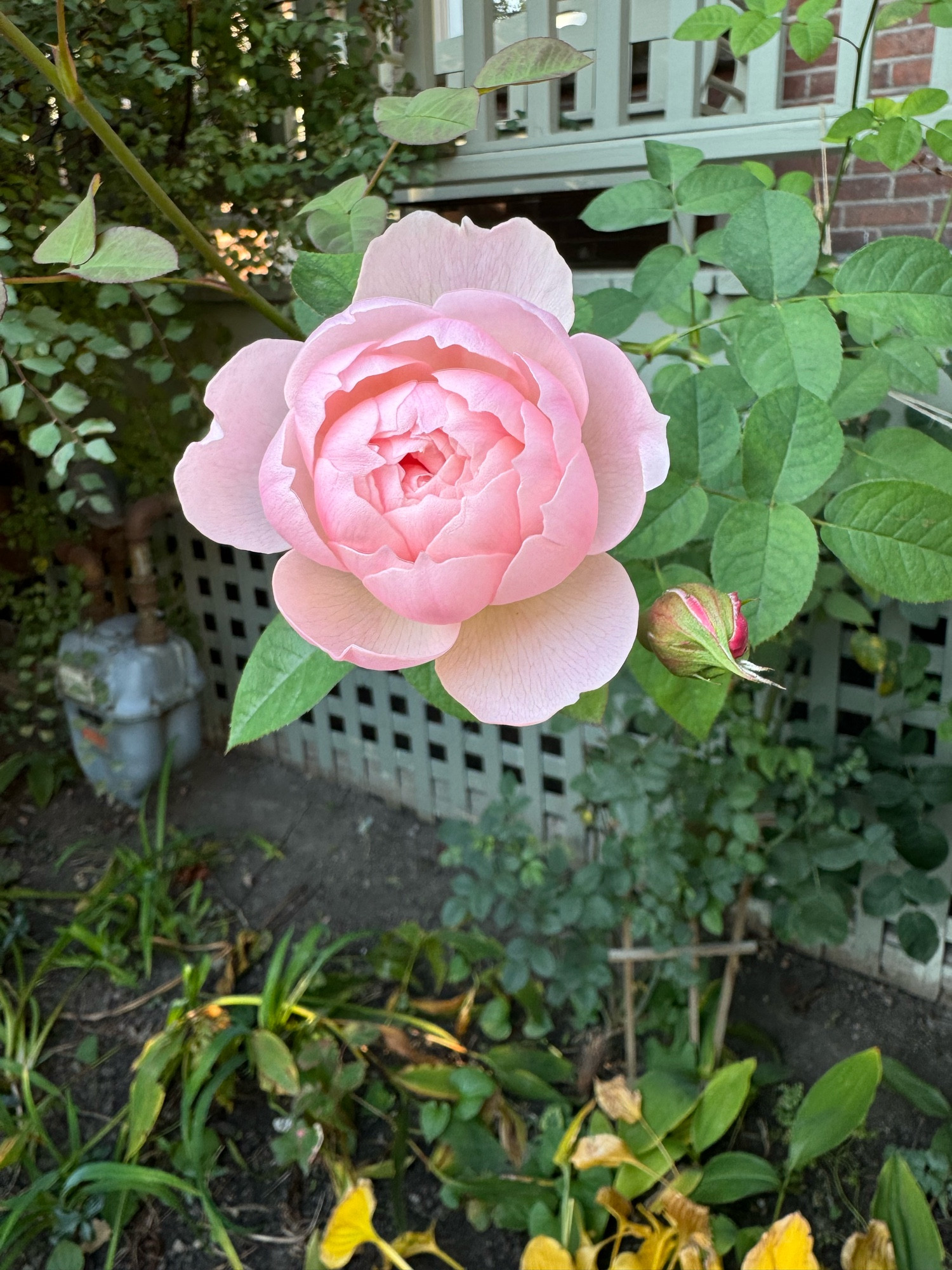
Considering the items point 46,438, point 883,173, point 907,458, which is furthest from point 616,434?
point 883,173

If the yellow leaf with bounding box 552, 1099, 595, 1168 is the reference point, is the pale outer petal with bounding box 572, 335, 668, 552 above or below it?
above

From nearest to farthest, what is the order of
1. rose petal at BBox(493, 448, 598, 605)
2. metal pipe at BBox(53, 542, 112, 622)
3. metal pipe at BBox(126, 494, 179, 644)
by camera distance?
rose petal at BBox(493, 448, 598, 605) < metal pipe at BBox(126, 494, 179, 644) < metal pipe at BBox(53, 542, 112, 622)

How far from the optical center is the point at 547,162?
1.56 metres

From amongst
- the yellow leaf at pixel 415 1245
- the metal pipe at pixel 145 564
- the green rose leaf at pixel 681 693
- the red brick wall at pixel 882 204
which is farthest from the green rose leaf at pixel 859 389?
the red brick wall at pixel 882 204

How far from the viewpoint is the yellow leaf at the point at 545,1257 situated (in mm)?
1138

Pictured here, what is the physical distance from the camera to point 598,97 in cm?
152

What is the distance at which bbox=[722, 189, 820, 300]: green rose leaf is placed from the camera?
1.62 ft

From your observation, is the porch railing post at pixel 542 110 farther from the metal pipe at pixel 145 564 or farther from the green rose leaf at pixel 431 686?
the green rose leaf at pixel 431 686

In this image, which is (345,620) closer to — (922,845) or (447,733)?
(922,845)

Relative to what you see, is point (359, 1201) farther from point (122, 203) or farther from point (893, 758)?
point (122, 203)

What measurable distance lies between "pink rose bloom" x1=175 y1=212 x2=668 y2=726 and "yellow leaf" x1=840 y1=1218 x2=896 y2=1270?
1.14 metres

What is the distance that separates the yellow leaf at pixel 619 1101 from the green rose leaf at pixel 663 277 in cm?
113

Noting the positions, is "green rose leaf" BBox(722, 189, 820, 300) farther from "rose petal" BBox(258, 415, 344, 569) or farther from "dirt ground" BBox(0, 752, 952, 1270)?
"dirt ground" BBox(0, 752, 952, 1270)

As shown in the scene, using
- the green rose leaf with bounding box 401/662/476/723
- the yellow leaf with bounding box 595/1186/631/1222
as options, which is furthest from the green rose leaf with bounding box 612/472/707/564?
the yellow leaf with bounding box 595/1186/631/1222
